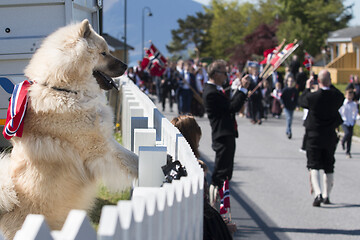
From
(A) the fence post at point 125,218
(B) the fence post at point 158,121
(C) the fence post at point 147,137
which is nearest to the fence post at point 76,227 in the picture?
(A) the fence post at point 125,218

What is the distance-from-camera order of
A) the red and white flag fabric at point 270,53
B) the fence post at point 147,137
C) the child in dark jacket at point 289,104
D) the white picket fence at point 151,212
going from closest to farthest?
the white picket fence at point 151,212
the fence post at point 147,137
the red and white flag fabric at point 270,53
the child in dark jacket at point 289,104

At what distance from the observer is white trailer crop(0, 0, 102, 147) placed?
603 cm

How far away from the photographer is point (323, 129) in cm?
895

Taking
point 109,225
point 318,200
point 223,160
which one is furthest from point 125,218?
point 318,200

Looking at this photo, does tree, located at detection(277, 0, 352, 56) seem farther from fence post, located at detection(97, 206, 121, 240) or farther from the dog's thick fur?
fence post, located at detection(97, 206, 121, 240)

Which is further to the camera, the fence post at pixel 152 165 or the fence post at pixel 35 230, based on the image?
the fence post at pixel 152 165

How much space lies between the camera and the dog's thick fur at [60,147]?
3.90 m

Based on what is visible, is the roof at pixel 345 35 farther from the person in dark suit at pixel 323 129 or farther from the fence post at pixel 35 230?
the fence post at pixel 35 230

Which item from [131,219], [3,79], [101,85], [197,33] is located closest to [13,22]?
[3,79]

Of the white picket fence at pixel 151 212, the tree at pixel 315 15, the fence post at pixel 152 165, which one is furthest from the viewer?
the tree at pixel 315 15

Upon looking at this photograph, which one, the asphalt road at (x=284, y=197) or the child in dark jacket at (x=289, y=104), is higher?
the child in dark jacket at (x=289, y=104)

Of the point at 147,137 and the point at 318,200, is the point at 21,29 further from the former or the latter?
the point at 318,200

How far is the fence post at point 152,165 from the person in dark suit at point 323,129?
591 centimetres

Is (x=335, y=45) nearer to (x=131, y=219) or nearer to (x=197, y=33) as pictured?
(x=197, y=33)
